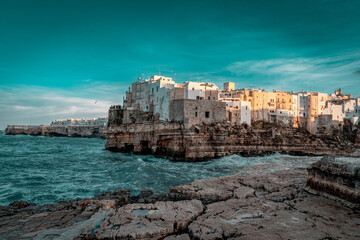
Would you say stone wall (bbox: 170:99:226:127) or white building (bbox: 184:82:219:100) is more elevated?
white building (bbox: 184:82:219:100)

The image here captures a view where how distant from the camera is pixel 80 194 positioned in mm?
16250

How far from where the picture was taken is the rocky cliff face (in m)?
34.5

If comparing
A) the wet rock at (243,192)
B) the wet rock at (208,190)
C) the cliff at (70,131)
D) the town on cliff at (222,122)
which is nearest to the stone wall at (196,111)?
the town on cliff at (222,122)

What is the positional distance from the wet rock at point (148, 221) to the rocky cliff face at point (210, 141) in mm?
22625

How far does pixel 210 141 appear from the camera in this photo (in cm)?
3525

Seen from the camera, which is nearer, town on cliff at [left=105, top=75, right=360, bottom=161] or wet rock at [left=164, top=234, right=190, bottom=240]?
wet rock at [left=164, top=234, right=190, bottom=240]

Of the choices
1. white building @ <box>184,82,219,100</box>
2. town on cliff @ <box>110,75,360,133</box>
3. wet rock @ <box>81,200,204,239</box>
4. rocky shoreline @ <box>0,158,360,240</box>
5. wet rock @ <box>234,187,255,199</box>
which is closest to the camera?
rocky shoreline @ <box>0,158,360,240</box>

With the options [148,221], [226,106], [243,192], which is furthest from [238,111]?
[148,221]

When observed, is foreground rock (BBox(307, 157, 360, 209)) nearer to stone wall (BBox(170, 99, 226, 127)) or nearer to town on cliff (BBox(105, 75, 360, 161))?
town on cliff (BBox(105, 75, 360, 161))

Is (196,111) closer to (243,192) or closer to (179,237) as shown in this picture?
(243,192)

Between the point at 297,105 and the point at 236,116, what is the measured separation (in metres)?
22.7

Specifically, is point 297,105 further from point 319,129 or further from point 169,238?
point 169,238

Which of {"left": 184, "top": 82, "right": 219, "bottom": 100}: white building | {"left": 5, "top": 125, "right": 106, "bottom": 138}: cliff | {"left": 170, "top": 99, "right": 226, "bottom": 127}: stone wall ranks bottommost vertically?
{"left": 5, "top": 125, "right": 106, "bottom": 138}: cliff

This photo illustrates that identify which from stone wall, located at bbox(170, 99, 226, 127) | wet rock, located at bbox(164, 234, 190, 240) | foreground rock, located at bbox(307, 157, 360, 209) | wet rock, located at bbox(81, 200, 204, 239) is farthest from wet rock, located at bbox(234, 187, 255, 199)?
stone wall, located at bbox(170, 99, 226, 127)
